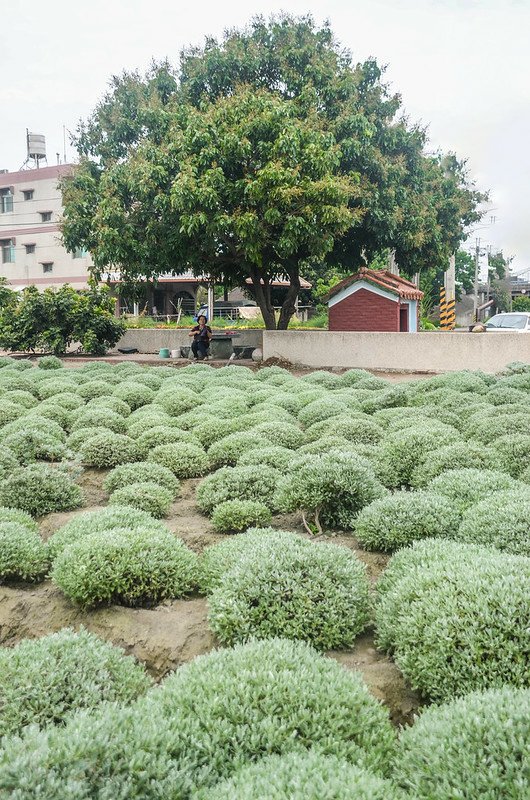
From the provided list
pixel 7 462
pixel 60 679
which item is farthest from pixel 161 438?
pixel 60 679

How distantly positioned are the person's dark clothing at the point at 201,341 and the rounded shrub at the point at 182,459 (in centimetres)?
1293

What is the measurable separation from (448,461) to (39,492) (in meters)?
3.37

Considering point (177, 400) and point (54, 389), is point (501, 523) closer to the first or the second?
point (177, 400)

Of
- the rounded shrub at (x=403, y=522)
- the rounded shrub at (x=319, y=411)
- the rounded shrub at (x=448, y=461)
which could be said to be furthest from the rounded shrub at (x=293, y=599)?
the rounded shrub at (x=319, y=411)

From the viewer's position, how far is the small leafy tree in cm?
2133

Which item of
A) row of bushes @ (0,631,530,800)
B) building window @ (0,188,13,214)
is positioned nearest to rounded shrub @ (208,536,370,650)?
row of bushes @ (0,631,530,800)

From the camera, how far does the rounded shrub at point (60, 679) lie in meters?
2.83

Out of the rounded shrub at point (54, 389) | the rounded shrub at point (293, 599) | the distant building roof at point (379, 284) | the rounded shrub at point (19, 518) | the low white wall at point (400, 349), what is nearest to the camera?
the rounded shrub at point (293, 599)

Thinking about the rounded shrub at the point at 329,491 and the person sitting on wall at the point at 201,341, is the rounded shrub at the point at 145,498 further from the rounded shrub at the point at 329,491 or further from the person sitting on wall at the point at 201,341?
the person sitting on wall at the point at 201,341

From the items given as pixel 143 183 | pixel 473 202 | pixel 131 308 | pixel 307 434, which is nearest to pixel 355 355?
pixel 143 183

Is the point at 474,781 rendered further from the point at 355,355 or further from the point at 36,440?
the point at 355,355

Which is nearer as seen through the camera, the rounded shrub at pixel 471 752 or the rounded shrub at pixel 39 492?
the rounded shrub at pixel 471 752

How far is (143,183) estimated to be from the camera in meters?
17.2

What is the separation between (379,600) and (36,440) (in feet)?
14.4
